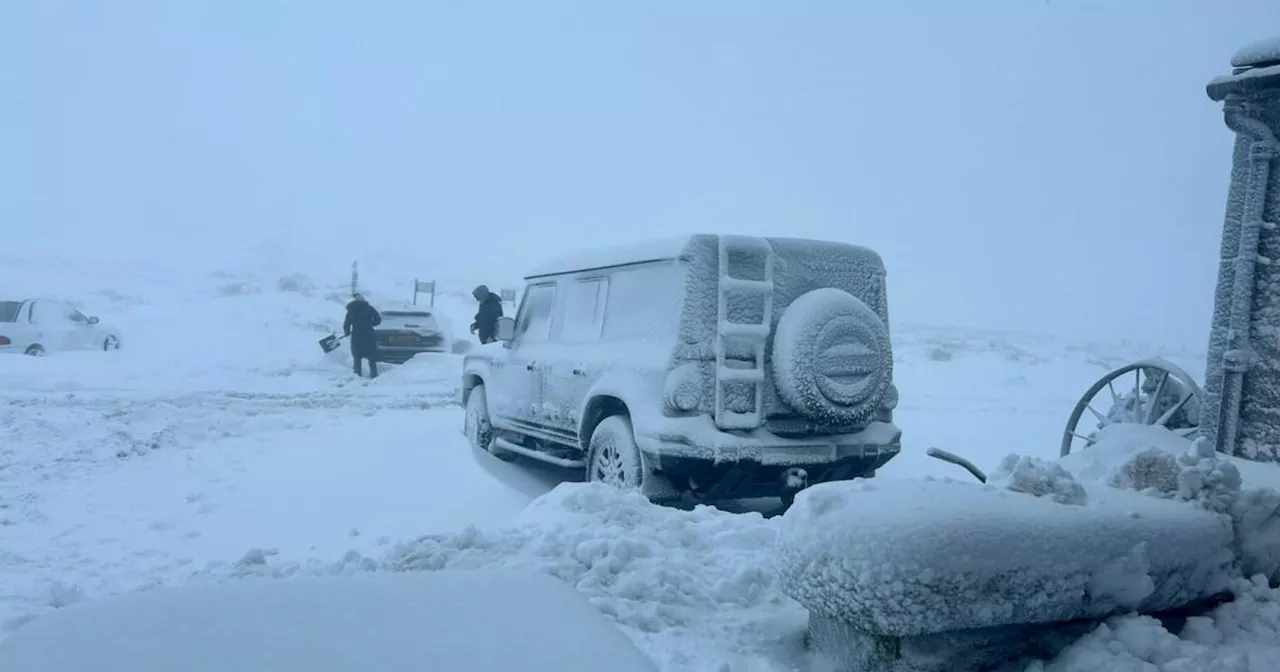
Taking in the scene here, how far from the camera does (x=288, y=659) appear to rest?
2338 millimetres

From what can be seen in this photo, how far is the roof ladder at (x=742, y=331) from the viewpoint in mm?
5344

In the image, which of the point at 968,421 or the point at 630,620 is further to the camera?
the point at 968,421

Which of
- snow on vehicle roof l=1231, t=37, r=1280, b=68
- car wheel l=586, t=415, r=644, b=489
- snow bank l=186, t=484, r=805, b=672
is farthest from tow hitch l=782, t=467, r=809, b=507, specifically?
snow on vehicle roof l=1231, t=37, r=1280, b=68

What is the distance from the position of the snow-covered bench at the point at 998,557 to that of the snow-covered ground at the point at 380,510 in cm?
15

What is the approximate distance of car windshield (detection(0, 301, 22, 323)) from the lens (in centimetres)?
1784

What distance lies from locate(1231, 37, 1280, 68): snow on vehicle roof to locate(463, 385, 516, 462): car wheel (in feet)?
20.8

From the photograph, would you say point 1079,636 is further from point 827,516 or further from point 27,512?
point 27,512

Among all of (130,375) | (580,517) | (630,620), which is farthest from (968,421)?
(130,375)

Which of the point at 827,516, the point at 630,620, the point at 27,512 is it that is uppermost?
the point at 827,516

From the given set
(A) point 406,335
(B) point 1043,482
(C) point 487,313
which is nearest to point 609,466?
(B) point 1043,482

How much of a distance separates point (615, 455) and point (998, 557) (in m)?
3.57

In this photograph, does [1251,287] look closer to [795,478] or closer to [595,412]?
[795,478]

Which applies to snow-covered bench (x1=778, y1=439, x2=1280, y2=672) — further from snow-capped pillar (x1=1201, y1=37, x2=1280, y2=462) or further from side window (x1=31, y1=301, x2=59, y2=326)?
side window (x1=31, y1=301, x2=59, y2=326)

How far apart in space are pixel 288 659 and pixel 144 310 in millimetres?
31947
